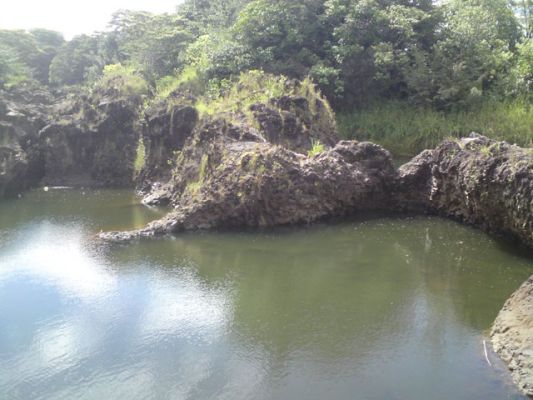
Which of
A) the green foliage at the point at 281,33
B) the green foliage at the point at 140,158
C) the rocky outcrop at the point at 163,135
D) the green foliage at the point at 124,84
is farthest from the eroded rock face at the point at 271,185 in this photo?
the green foliage at the point at 124,84

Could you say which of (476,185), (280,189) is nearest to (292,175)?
(280,189)

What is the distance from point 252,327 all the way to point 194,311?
143 centimetres

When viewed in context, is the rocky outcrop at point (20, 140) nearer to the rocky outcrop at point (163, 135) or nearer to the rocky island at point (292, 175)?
the rocky island at point (292, 175)

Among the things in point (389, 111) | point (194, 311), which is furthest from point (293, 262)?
point (389, 111)

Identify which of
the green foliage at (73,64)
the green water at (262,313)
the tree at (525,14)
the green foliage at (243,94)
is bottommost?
the green water at (262,313)

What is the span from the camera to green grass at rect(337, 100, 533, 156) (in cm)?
2336

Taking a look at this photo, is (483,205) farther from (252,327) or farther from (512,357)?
(252,327)

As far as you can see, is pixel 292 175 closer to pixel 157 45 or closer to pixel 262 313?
pixel 262 313

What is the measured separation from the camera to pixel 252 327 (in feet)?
33.6

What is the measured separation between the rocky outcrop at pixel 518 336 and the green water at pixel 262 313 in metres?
0.22

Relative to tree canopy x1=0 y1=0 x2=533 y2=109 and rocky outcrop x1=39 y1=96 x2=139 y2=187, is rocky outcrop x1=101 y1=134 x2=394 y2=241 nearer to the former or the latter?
tree canopy x1=0 y1=0 x2=533 y2=109

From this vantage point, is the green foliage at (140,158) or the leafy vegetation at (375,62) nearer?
the green foliage at (140,158)

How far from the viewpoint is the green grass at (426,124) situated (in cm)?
2336

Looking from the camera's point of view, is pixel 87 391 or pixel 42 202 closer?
pixel 87 391
